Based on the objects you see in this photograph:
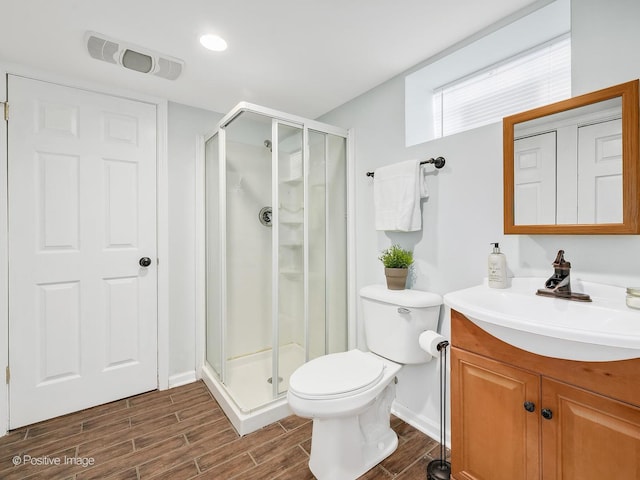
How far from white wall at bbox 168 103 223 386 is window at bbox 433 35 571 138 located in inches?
72.6

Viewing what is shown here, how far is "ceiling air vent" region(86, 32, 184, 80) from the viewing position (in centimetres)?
159

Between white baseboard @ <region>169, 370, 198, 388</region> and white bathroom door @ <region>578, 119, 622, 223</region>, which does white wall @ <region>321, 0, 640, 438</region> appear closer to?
white bathroom door @ <region>578, 119, 622, 223</region>

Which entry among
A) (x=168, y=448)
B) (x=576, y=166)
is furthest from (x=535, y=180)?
(x=168, y=448)

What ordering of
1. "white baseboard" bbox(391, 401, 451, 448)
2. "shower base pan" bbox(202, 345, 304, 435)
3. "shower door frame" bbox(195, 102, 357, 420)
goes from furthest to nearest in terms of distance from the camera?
"shower door frame" bbox(195, 102, 357, 420), "shower base pan" bbox(202, 345, 304, 435), "white baseboard" bbox(391, 401, 451, 448)

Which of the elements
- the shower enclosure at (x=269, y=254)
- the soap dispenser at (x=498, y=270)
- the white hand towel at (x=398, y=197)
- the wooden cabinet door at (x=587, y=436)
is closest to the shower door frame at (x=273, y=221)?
the shower enclosure at (x=269, y=254)

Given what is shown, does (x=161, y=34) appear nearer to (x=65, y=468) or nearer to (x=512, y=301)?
(x=512, y=301)

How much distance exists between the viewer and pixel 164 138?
2.28 m

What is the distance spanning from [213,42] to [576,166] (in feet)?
5.96

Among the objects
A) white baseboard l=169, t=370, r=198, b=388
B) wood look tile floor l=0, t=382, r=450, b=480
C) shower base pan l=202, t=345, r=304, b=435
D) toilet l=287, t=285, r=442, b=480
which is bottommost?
wood look tile floor l=0, t=382, r=450, b=480

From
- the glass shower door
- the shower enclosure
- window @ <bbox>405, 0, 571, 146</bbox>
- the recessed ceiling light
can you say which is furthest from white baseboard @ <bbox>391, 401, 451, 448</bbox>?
the recessed ceiling light

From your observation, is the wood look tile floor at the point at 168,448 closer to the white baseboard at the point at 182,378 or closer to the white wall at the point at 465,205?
the white baseboard at the point at 182,378

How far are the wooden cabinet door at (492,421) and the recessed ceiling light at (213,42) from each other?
1.91 m

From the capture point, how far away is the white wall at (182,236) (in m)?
2.35

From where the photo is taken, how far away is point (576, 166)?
1.22m
